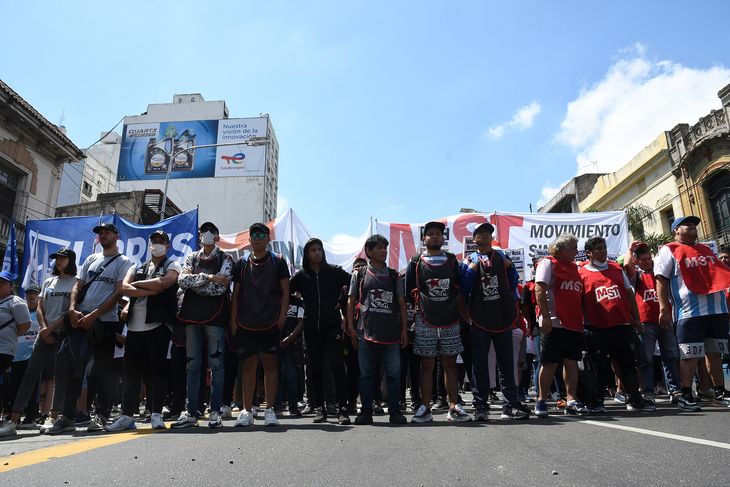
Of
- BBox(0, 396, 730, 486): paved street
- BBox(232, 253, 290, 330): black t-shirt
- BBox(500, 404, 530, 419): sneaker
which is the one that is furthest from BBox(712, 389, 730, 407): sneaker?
BBox(232, 253, 290, 330): black t-shirt

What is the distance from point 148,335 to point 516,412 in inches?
132

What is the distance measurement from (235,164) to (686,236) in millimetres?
54998

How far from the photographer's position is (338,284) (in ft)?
16.6

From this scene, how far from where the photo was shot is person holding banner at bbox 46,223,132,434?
182 inches

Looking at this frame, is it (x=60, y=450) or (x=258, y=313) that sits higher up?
(x=258, y=313)

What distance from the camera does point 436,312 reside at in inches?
185

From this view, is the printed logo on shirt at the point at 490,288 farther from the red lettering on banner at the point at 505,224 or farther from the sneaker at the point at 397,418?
the red lettering on banner at the point at 505,224

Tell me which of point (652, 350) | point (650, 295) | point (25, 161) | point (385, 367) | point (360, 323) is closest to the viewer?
point (385, 367)

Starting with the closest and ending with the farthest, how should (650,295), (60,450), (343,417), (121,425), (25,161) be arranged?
(60,450) < (121,425) < (343,417) < (650,295) < (25,161)

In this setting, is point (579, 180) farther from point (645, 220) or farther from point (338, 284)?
point (338, 284)

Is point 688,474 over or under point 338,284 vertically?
under

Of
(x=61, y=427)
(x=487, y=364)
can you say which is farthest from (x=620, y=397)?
(x=61, y=427)

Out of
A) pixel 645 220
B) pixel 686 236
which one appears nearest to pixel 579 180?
pixel 645 220

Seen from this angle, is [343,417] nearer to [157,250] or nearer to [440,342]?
[440,342]
